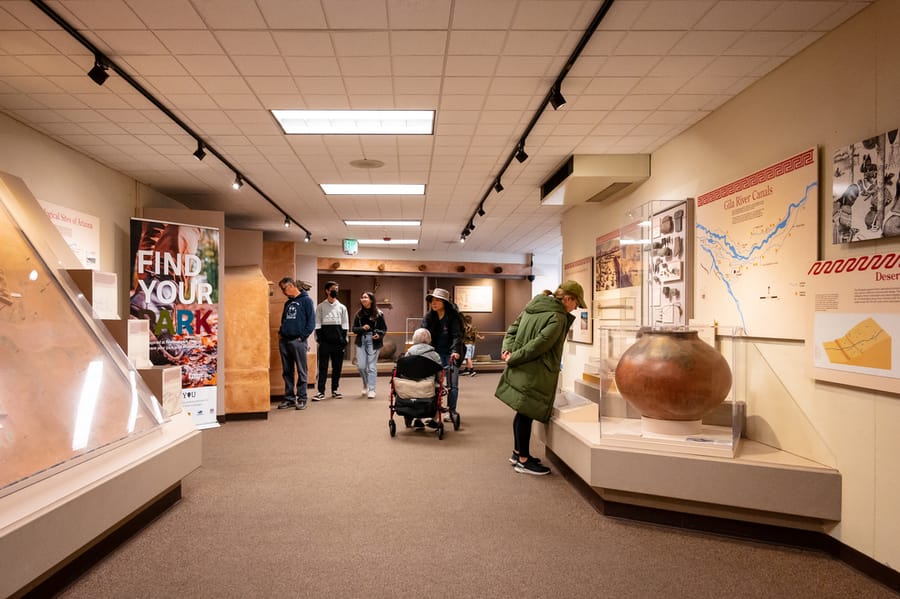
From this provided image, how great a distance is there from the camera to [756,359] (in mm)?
3570

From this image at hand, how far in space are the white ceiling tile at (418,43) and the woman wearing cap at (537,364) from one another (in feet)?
6.60

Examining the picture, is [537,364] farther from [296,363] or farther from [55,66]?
[296,363]

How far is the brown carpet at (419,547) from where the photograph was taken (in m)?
2.54

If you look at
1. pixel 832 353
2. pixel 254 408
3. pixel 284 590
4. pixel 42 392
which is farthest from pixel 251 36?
pixel 254 408

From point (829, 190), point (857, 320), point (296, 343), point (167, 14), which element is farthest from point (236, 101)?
point (857, 320)

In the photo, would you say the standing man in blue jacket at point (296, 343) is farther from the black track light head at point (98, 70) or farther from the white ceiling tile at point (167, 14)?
the white ceiling tile at point (167, 14)

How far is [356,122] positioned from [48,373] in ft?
9.70

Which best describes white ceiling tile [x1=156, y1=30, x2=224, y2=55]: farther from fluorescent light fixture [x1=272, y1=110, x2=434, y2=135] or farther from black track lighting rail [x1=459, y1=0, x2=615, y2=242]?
black track lighting rail [x1=459, y1=0, x2=615, y2=242]

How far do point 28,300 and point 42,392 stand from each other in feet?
2.34

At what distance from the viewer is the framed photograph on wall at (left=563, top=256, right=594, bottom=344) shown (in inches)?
277

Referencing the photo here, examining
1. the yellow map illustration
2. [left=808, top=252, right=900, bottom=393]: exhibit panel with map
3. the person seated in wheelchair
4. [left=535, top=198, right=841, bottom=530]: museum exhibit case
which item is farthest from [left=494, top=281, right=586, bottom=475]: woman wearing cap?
the yellow map illustration

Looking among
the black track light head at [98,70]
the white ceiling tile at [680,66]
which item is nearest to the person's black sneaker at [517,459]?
the white ceiling tile at [680,66]

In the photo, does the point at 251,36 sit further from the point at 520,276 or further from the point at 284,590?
the point at 520,276

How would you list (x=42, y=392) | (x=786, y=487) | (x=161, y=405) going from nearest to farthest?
(x=42, y=392) → (x=786, y=487) → (x=161, y=405)
